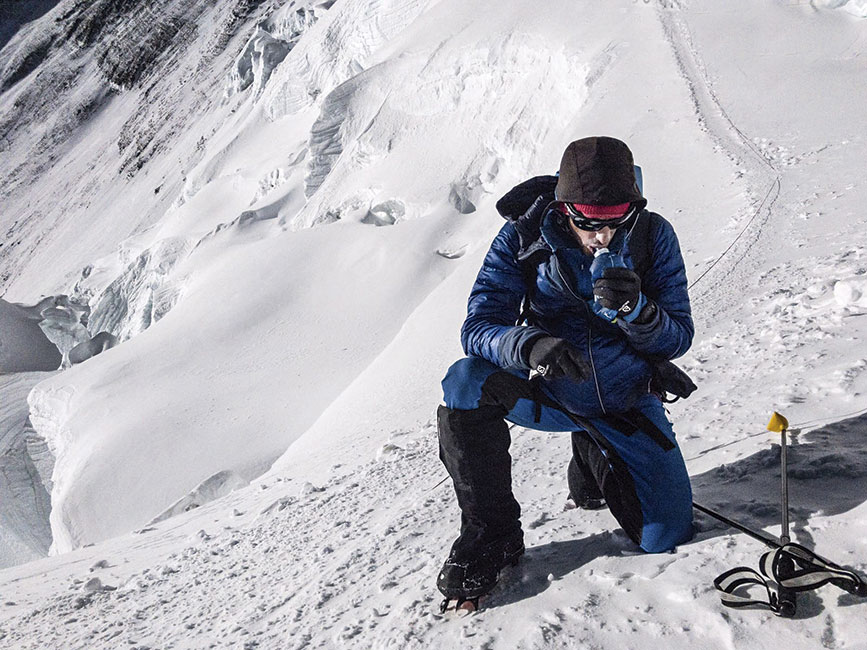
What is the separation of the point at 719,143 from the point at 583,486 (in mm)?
6705

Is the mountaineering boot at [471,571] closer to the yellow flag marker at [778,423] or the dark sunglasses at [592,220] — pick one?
the yellow flag marker at [778,423]

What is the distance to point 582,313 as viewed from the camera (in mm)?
2361

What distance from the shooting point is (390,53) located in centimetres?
1606

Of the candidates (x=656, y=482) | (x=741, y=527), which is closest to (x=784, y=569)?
(x=741, y=527)

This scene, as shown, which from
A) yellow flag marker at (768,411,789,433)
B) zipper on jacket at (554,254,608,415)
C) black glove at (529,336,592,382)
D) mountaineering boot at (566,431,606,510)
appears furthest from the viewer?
mountaineering boot at (566,431,606,510)

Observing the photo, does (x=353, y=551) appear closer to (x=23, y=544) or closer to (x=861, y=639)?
(x=861, y=639)

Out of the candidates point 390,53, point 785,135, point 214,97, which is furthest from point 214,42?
point 785,135

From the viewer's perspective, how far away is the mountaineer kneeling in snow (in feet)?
6.95

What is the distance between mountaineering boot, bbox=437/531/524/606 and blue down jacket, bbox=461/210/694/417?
51cm

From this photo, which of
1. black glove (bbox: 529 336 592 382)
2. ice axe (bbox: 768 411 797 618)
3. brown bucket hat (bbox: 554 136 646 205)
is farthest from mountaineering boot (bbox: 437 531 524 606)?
brown bucket hat (bbox: 554 136 646 205)

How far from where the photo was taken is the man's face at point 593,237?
86.1 inches

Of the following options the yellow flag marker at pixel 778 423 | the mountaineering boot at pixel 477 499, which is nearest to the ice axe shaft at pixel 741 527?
the yellow flag marker at pixel 778 423

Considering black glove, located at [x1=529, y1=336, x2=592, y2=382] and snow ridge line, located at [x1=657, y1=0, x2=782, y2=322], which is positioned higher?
black glove, located at [x1=529, y1=336, x2=592, y2=382]

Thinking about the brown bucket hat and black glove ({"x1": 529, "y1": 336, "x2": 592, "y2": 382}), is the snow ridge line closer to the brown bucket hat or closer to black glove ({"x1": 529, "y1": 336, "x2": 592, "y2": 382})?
the brown bucket hat
